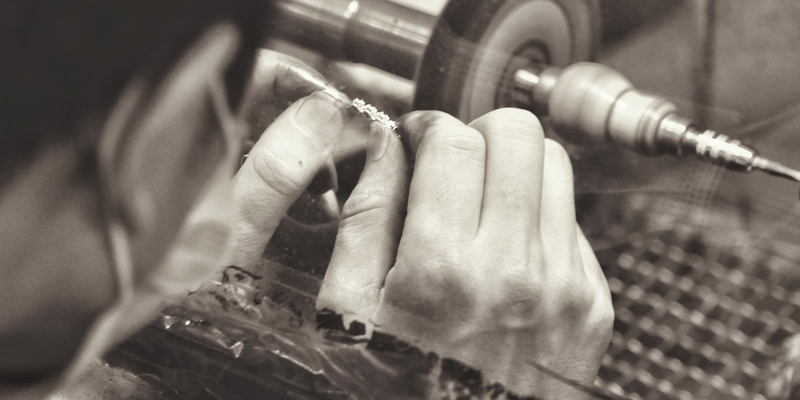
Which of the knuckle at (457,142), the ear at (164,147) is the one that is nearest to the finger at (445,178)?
the knuckle at (457,142)

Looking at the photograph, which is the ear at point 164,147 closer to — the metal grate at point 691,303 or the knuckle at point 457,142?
the knuckle at point 457,142

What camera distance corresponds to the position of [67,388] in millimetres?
354

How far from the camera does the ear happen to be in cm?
27

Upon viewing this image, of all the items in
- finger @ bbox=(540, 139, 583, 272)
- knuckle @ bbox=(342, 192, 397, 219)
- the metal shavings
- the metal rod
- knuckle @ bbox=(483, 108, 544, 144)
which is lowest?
knuckle @ bbox=(342, 192, 397, 219)

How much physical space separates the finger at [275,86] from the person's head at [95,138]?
12mm

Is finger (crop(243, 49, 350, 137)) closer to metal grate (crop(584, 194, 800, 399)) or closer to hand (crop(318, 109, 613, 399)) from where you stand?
hand (crop(318, 109, 613, 399))

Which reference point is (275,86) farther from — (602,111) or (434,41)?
(602,111)

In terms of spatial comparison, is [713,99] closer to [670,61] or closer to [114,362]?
[670,61]

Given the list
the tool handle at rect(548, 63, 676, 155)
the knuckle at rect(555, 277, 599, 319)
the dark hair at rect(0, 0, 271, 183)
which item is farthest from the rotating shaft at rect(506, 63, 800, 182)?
the dark hair at rect(0, 0, 271, 183)

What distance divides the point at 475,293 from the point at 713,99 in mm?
365

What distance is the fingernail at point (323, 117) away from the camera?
1.11 feet

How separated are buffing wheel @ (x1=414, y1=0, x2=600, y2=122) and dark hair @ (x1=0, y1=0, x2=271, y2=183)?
6.0 inches

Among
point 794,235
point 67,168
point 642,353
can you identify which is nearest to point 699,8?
point 794,235

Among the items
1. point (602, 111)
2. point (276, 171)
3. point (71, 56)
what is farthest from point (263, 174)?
point (602, 111)
